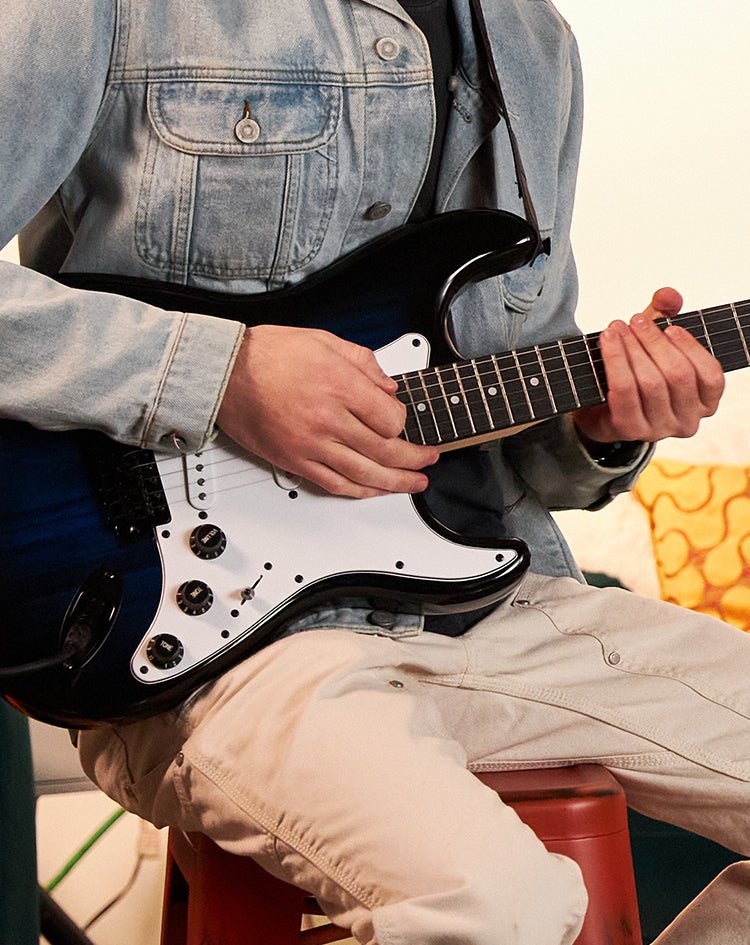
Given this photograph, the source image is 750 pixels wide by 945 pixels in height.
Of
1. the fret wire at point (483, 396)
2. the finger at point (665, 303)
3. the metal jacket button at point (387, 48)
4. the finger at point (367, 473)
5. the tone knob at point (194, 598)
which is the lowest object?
the tone knob at point (194, 598)

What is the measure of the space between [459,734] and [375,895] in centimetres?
23

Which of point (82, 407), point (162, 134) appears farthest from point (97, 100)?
point (82, 407)

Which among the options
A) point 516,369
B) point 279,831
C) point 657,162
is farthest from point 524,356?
point 657,162

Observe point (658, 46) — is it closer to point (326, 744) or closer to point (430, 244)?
point (430, 244)

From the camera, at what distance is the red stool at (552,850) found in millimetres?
740

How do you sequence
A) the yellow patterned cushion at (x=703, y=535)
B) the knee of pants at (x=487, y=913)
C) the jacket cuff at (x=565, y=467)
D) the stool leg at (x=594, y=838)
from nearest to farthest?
the knee of pants at (x=487, y=913)
the stool leg at (x=594, y=838)
the jacket cuff at (x=565, y=467)
the yellow patterned cushion at (x=703, y=535)

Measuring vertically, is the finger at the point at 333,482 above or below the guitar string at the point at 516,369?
below

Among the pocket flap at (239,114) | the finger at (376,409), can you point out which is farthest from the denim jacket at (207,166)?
the finger at (376,409)

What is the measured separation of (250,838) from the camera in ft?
2.24

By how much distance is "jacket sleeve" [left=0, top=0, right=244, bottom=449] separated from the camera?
740 mm

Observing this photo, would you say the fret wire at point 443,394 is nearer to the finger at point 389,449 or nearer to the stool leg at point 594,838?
the finger at point 389,449

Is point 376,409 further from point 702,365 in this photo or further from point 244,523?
point 702,365

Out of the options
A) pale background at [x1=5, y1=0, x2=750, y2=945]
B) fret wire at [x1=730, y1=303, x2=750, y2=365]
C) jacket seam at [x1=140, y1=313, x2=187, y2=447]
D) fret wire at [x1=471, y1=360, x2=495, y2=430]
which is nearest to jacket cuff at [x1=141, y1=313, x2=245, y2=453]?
jacket seam at [x1=140, y1=313, x2=187, y2=447]

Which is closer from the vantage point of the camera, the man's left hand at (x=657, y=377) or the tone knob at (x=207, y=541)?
the tone knob at (x=207, y=541)
